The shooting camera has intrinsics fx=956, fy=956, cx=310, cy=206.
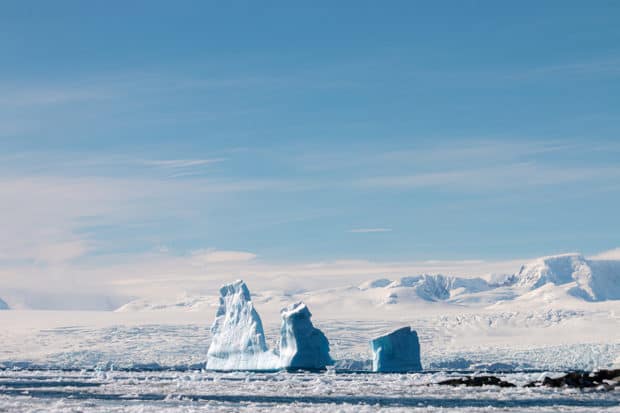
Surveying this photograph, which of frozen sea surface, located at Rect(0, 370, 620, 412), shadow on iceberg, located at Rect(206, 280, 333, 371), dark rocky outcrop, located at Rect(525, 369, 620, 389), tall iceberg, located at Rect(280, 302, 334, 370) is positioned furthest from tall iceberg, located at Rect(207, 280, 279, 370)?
dark rocky outcrop, located at Rect(525, 369, 620, 389)

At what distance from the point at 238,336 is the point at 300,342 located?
10771 millimetres

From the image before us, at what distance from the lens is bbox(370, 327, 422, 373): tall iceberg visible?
73562 millimetres

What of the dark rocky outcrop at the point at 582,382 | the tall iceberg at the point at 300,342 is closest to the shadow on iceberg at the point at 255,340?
the tall iceberg at the point at 300,342

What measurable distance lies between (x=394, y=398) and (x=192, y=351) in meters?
72.6

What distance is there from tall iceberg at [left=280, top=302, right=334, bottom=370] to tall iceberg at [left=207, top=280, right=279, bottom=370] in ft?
9.48

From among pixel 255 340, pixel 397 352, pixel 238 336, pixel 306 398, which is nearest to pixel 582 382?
pixel 306 398

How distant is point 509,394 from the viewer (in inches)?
1537

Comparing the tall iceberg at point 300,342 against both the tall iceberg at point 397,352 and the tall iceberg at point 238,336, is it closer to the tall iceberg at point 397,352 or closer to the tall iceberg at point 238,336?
the tall iceberg at point 238,336

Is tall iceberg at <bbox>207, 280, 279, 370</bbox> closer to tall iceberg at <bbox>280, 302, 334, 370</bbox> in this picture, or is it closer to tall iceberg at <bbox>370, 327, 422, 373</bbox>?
tall iceberg at <bbox>280, 302, 334, 370</bbox>

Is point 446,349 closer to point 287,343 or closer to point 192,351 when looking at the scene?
point 192,351

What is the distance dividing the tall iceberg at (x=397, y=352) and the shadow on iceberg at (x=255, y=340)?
4.72 metres

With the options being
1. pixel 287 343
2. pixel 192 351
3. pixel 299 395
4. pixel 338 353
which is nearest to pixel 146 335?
pixel 192 351

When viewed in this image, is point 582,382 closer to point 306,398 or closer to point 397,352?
point 306,398

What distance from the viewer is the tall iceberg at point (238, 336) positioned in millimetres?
80062
